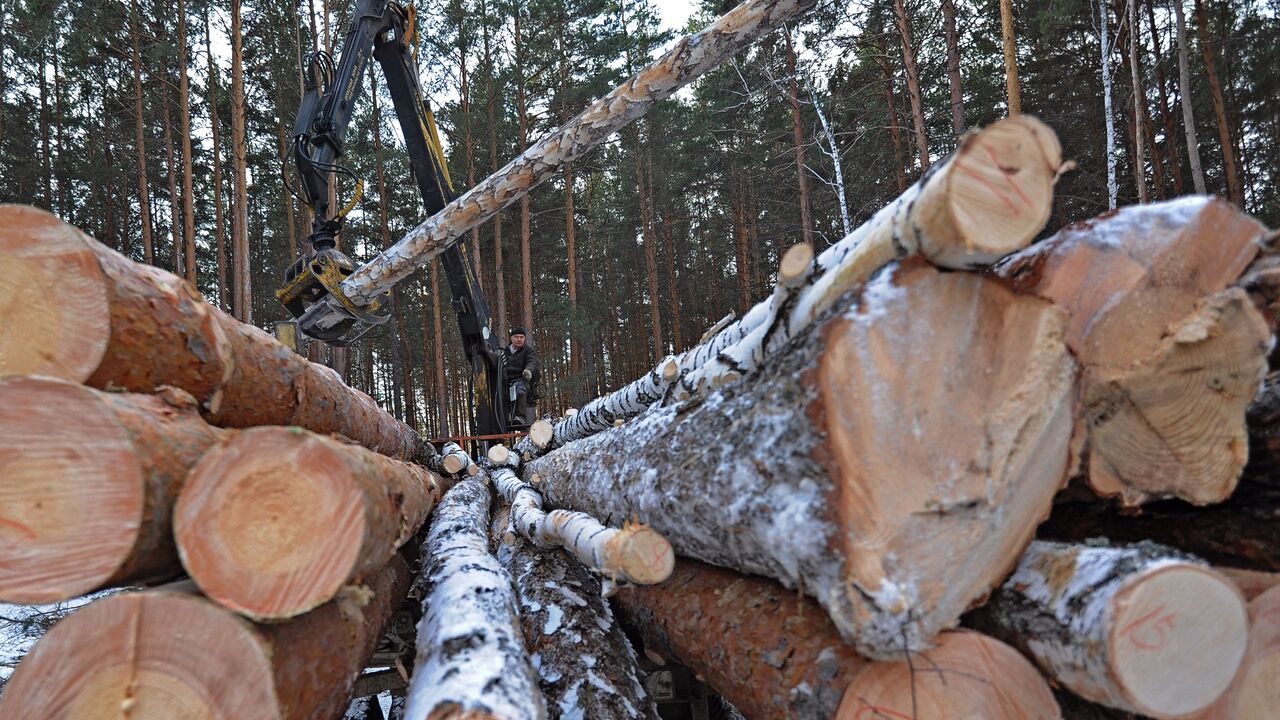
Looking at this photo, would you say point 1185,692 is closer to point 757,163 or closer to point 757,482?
point 757,482

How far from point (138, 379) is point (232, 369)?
35 centimetres

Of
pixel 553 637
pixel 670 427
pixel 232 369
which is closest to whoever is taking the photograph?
pixel 232 369

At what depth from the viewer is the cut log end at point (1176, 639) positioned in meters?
1.24

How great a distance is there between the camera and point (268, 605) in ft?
4.36

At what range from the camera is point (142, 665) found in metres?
1.25

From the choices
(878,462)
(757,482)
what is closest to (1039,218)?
(878,462)

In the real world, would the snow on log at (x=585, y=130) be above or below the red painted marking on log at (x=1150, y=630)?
above

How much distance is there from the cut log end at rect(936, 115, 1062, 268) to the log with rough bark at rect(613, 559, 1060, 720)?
2.89ft

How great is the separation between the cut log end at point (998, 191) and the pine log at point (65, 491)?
1.78 m

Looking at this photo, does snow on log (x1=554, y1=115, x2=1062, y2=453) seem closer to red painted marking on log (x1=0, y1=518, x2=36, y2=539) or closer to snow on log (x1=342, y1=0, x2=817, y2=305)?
red painted marking on log (x1=0, y1=518, x2=36, y2=539)

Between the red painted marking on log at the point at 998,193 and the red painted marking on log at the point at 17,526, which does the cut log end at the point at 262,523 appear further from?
the red painted marking on log at the point at 998,193

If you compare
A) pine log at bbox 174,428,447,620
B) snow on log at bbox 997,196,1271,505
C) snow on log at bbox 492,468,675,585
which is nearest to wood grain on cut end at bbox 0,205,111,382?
pine log at bbox 174,428,447,620

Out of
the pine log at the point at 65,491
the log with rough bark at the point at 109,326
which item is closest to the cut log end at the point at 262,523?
the pine log at the point at 65,491

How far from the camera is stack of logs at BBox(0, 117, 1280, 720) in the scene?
1.26m
